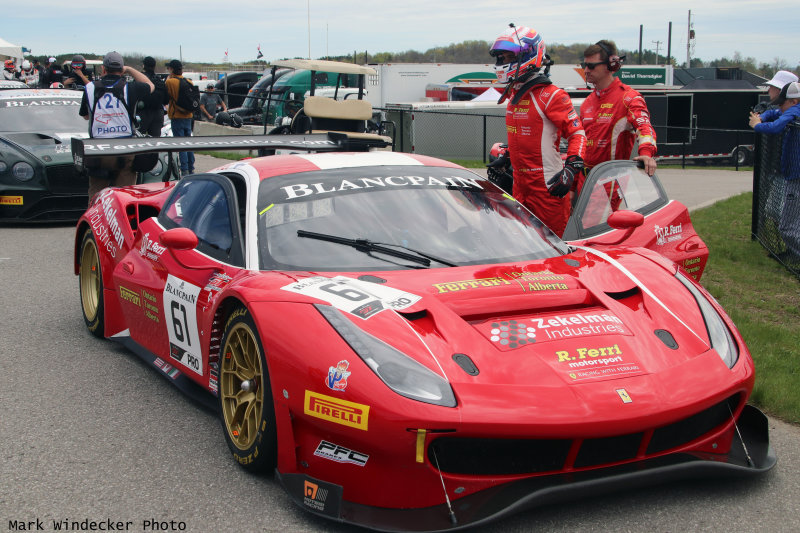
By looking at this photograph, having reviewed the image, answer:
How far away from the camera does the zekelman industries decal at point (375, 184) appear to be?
436cm

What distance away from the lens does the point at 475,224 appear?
436 cm

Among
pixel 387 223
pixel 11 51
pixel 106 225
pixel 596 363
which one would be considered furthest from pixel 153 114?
pixel 11 51

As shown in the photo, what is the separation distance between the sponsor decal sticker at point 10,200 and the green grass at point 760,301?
7352mm

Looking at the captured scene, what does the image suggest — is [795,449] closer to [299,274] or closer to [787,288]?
[299,274]

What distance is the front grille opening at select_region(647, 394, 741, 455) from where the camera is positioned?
317 centimetres

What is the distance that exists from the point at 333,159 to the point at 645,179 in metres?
2.07

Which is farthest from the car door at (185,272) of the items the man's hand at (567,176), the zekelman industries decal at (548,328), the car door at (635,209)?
the man's hand at (567,176)

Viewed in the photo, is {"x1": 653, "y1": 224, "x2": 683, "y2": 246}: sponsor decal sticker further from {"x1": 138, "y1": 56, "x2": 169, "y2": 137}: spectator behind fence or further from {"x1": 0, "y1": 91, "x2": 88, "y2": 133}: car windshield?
{"x1": 0, "y1": 91, "x2": 88, "y2": 133}: car windshield

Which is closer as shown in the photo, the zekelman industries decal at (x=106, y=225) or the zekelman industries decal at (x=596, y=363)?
the zekelman industries decal at (x=596, y=363)

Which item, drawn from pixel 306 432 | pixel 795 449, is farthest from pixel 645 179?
pixel 306 432

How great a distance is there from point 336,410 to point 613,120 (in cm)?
419

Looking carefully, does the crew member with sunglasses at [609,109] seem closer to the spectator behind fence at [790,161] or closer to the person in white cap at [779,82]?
the spectator behind fence at [790,161]

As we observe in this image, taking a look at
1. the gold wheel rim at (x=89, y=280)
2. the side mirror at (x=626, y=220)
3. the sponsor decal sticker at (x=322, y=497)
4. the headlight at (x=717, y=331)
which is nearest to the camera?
the sponsor decal sticker at (x=322, y=497)

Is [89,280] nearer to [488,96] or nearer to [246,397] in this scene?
[246,397]
